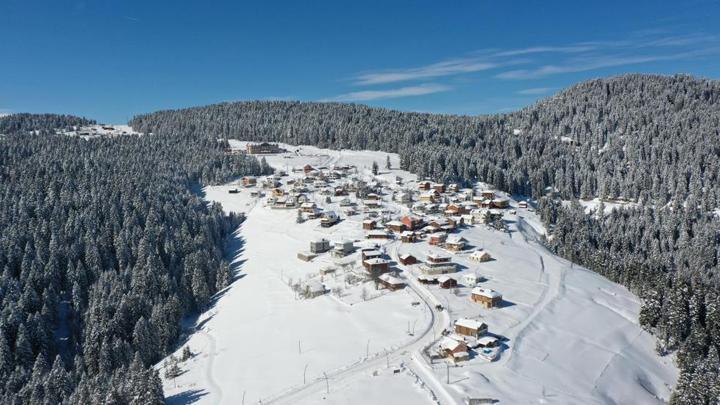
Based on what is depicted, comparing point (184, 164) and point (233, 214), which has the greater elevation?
point (184, 164)

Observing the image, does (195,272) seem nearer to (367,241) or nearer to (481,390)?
(367,241)

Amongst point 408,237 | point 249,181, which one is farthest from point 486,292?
point 249,181

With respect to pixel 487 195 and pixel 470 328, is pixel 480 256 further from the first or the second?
pixel 487 195

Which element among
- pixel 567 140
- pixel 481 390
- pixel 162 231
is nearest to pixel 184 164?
pixel 162 231

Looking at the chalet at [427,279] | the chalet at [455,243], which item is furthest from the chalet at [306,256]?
the chalet at [455,243]

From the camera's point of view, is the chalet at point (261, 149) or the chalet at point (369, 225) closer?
the chalet at point (369, 225)

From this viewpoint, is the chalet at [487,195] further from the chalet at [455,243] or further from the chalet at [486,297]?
the chalet at [486,297]
